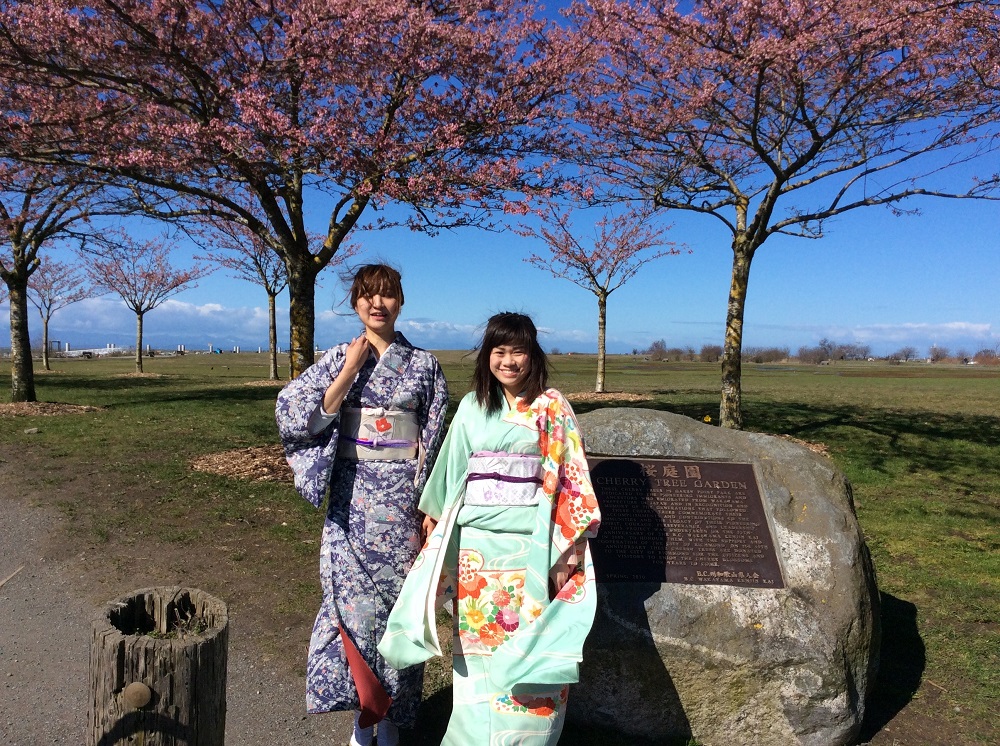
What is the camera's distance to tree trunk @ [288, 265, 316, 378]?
26.4 ft

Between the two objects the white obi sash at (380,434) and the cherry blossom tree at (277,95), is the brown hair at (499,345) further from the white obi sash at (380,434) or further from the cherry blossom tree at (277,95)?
the cherry blossom tree at (277,95)

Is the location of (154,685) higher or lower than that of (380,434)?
lower

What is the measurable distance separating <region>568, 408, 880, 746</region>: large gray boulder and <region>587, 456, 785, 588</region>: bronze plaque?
3.2 inches

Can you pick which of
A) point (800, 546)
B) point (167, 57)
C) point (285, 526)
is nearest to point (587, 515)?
point (800, 546)

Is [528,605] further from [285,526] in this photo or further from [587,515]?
[285,526]

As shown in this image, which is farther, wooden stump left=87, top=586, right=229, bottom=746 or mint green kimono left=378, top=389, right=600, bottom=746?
mint green kimono left=378, top=389, right=600, bottom=746

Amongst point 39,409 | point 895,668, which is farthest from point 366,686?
point 39,409

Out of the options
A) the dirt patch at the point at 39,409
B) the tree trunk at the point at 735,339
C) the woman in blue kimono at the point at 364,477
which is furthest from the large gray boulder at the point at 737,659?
the dirt patch at the point at 39,409

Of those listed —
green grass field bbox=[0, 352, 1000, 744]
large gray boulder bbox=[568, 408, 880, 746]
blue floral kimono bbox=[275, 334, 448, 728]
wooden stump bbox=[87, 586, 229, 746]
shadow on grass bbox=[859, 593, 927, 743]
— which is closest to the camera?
wooden stump bbox=[87, 586, 229, 746]

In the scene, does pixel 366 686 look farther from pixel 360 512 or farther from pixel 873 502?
pixel 873 502

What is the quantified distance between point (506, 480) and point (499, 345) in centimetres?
57

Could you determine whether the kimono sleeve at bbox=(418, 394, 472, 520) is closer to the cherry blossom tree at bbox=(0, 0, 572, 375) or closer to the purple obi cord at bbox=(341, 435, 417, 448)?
the purple obi cord at bbox=(341, 435, 417, 448)

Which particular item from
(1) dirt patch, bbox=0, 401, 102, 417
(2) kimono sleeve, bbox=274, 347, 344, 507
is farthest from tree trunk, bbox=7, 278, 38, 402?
Answer: (2) kimono sleeve, bbox=274, 347, 344, 507

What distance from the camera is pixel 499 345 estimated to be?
2820 mm
